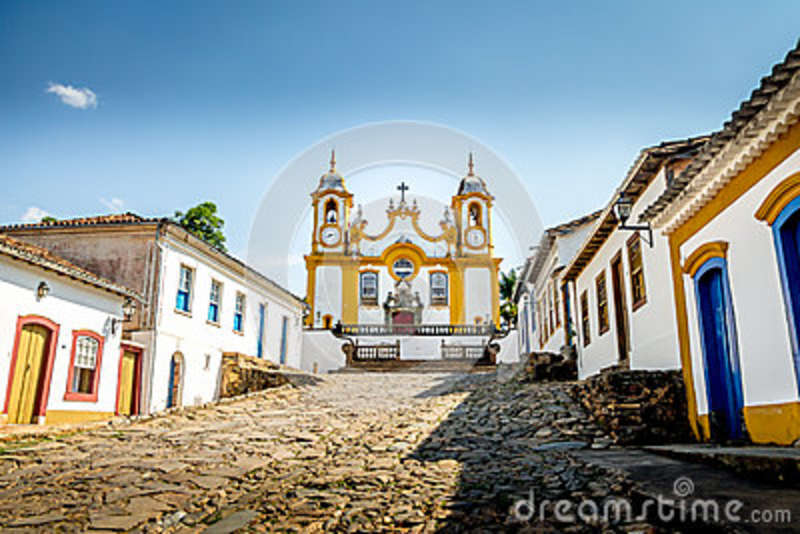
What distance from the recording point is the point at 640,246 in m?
10.5

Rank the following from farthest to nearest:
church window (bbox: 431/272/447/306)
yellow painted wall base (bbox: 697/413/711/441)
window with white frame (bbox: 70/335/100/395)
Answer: church window (bbox: 431/272/447/306) < window with white frame (bbox: 70/335/100/395) < yellow painted wall base (bbox: 697/413/711/441)

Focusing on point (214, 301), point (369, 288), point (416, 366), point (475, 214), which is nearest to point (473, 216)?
point (475, 214)

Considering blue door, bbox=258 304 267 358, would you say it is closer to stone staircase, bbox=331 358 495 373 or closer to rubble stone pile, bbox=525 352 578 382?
stone staircase, bbox=331 358 495 373

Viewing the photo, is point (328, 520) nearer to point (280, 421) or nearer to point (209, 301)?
point (280, 421)

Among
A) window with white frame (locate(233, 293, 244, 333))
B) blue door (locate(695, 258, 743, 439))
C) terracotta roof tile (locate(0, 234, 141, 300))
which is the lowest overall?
blue door (locate(695, 258, 743, 439))

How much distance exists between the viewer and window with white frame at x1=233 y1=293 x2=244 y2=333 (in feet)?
71.8

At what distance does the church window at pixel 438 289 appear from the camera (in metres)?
38.8

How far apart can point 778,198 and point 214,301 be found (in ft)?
57.1

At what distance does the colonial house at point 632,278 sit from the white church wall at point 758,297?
2.15m

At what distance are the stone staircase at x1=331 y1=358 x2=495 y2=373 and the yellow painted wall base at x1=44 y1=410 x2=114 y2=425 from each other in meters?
12.6

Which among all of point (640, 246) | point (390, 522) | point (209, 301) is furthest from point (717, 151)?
point (209, 301)

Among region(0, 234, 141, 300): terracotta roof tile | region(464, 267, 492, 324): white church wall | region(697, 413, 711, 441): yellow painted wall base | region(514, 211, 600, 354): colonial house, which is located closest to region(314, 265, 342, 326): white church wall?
region(464, 267, 492, 324): white church wall

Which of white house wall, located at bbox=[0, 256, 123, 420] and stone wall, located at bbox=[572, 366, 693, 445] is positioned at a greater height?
white house wall, located at bbox=[0, 256, 123, 420]

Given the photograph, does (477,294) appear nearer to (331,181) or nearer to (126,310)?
(331,181)
